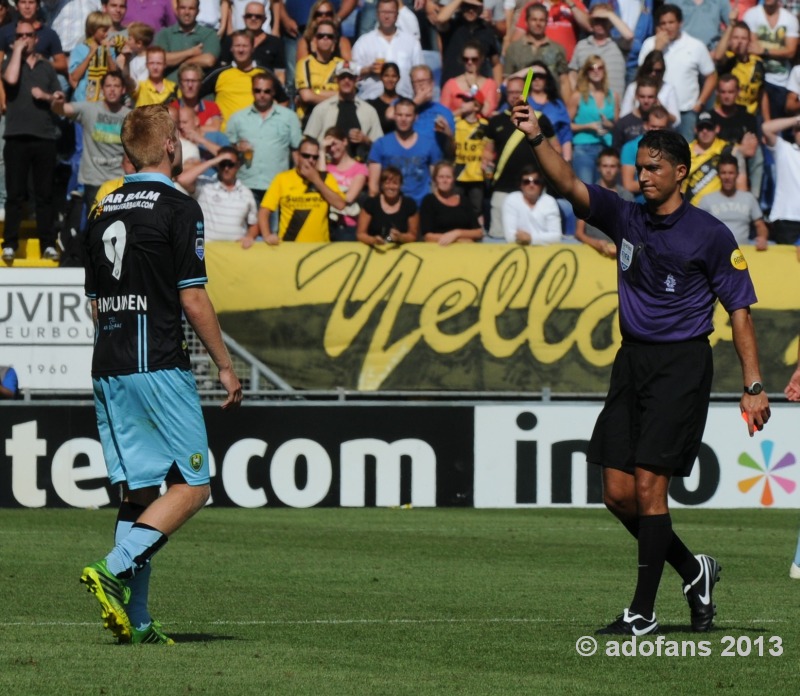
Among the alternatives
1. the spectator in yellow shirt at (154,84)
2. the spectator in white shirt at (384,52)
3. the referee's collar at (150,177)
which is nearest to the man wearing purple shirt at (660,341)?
the referee's collar at (150,177)

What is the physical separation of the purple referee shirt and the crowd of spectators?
920 centimetres

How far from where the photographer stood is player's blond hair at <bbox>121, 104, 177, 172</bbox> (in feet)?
22.8

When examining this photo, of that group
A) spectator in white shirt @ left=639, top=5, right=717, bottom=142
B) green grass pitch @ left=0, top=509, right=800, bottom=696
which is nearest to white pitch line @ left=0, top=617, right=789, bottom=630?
green grass pitch @ left=0, top=509, right=800, bottom=696

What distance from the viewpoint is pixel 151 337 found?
7.00 metres

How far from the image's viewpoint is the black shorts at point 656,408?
746 centimetres

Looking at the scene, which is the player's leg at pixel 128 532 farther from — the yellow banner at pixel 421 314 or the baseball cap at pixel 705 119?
the baseball cap at pixel 705 119

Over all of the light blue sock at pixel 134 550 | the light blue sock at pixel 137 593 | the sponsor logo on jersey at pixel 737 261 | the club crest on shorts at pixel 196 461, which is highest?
the sponsor logo on jersey at pixel 737 261

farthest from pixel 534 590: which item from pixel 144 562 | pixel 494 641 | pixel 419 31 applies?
pixel 419 31

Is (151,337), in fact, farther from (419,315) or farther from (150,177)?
(419,315)

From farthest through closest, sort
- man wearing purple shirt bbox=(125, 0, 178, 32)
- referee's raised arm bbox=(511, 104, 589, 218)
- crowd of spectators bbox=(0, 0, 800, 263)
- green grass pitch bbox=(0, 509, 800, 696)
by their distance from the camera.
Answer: man wearing purple shirt bbox=(125, 0, 178, 32) < crowd of spectators bbox=(0, 0, 800, 263) < referee's raised arm bbox=(511, 104, 589, 218) < green grass pitch bbox=(0, 509, 800, 696)

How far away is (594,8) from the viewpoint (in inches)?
790

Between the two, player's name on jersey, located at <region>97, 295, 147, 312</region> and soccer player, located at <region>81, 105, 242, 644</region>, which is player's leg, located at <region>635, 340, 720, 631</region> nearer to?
soccer player, located at <region>81, 105, 242, 644</region>

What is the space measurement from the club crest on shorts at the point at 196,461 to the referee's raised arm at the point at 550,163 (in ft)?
6.22

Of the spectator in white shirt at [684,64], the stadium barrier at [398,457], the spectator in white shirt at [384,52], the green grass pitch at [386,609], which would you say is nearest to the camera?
the green grass pitch at [386,609]
